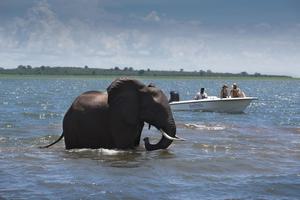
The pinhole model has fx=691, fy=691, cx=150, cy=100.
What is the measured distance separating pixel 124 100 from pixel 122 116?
1.25ft

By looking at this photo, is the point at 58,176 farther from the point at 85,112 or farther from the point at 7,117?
the point at 7,117

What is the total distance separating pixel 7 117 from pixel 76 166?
55.7 feet

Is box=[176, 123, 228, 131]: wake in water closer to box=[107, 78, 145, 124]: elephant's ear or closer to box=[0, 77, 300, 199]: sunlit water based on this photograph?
box=[0, 77, 300, 199]: sunlit water

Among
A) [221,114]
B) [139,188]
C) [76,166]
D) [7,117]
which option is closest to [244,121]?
[221,114]

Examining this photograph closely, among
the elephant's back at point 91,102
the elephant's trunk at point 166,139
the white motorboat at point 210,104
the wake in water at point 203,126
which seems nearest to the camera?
the elephant's trunk at point 166,139

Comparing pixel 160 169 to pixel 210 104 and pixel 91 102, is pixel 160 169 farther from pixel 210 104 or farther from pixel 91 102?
pixel 210 104

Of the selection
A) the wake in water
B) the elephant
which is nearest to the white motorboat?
the wake in water

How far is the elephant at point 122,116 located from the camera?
16.3 m

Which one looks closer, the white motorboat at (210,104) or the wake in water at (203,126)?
the wake in water at (203,126)

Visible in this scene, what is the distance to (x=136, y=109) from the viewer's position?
16391mm

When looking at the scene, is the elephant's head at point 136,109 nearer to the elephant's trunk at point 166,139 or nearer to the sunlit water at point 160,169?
the elephant's trunk at point 166,139

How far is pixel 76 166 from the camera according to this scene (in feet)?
46.8

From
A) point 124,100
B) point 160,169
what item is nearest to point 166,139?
point 124,100

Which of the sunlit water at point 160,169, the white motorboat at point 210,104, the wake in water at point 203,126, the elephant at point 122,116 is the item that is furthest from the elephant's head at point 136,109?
the white motorboat at point 210,104
